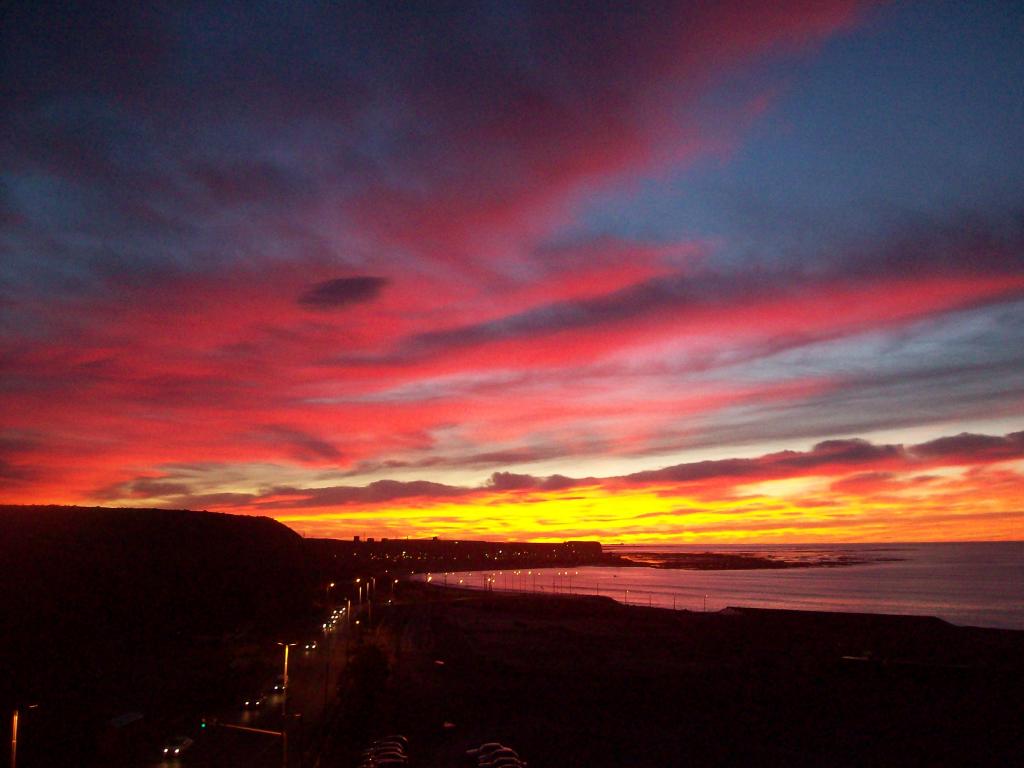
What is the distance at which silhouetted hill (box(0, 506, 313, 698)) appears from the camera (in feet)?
205

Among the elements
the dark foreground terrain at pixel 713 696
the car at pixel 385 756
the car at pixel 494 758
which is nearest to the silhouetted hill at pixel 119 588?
the dark foreground terrain at pixel 713 696

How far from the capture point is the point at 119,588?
92.2 metres

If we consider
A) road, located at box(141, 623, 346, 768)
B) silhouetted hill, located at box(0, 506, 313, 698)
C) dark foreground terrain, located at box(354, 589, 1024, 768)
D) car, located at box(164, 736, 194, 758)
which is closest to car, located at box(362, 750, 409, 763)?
dark foreground terrain, located at box(354, 589, 1024, 768)

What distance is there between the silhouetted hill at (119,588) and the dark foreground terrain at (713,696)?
70.2 feet

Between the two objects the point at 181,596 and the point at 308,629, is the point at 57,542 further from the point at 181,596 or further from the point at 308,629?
the point at 308,629

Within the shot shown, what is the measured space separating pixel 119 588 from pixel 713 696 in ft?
242

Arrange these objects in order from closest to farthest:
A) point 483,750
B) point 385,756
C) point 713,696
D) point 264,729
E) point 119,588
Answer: point 385,756 → point 483,750 → point 264,729 → point 713,696 → point 119,588

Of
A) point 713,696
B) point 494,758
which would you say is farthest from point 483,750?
point 713,696

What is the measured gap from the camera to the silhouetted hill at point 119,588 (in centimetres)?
6238

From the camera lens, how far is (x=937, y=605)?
419ft

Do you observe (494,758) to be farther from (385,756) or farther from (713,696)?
(713,696)

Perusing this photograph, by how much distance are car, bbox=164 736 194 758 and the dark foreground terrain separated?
6.08 meters

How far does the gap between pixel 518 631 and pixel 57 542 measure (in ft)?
240

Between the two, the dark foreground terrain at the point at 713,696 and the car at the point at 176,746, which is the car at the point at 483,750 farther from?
the car at the point at 176,746
